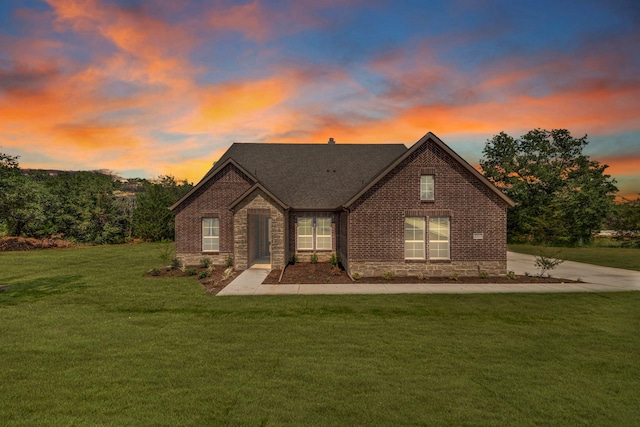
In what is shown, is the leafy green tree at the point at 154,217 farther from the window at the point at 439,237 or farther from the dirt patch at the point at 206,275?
the window at the point at 439,237

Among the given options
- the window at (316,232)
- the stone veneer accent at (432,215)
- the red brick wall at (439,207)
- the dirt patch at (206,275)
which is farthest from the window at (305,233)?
the red brick wall at (439,207)

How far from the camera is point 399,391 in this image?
649 centimetres

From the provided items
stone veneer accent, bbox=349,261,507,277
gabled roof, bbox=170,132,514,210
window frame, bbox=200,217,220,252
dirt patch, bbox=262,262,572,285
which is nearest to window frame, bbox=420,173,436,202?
stone veneer accent, bbox=349,261,507,277

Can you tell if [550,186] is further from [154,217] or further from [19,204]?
[19,204]

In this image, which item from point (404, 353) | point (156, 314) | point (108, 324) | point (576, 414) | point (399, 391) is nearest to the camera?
point (576, 414)

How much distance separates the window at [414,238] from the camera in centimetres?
1897

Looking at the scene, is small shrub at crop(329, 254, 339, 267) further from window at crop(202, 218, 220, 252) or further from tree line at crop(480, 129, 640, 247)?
tree line at crop(480, 129, 640, 247)

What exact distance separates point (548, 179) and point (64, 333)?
49.6 m

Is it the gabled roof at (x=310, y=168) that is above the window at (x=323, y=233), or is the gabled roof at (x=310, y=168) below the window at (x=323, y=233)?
Answer: above

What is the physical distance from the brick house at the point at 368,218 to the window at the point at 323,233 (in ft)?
0.22

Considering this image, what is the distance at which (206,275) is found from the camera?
62.2ft

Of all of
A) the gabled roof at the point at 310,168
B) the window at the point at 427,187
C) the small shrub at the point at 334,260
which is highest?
the gabled roof at the point at 310,168

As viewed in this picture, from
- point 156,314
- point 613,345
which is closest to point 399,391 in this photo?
point 613,345

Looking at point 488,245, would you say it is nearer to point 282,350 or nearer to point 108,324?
point 282,350
